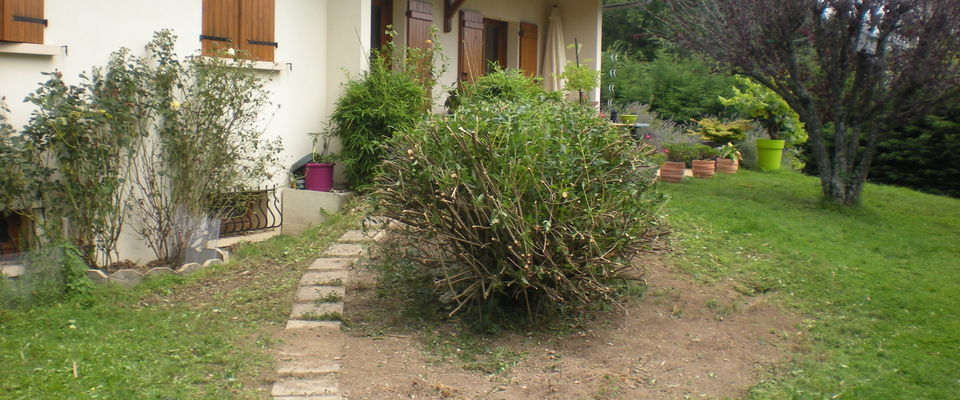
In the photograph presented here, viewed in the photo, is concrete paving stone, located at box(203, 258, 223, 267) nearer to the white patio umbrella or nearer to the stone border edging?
the stone border edging

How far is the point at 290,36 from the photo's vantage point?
8.54 m

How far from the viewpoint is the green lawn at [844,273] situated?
4.61 metres

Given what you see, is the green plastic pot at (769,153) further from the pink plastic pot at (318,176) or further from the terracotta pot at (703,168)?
the pink plastic pot at (318,176)

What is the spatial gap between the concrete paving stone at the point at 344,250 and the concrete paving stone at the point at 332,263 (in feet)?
0.27

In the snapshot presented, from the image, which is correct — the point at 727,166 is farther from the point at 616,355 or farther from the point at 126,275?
the point at 126,275

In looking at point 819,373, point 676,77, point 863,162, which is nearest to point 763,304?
point 819,373

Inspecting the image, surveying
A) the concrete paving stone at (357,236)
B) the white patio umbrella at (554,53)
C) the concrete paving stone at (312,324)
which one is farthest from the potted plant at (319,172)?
the white patio umbrella at (554,53)

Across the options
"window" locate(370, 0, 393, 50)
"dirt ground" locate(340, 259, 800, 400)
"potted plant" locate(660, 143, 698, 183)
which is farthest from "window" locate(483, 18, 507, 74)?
"dirt ground" locate(340, 259, 800, 400)

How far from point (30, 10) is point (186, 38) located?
1.45 meters

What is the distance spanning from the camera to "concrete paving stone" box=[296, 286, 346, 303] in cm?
564

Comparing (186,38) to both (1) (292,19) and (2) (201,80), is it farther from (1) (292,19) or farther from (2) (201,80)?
(1) (292,19)

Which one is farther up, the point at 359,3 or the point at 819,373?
the point at 359,3

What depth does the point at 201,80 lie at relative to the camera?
696cm

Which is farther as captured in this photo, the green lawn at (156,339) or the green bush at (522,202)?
the green bush at (522,202)
